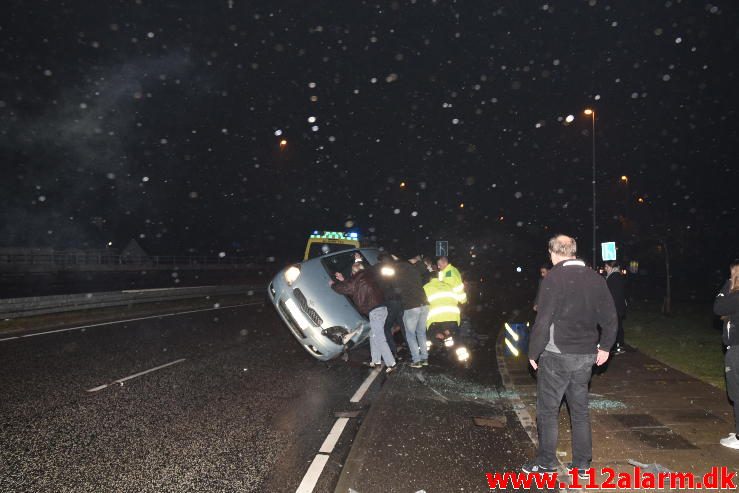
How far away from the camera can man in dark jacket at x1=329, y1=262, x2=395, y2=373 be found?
28.4ft

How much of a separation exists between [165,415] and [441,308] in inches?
195

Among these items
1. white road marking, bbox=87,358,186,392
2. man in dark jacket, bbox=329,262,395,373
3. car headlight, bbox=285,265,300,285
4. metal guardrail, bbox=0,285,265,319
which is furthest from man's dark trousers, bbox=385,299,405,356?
metal guardrail, bbox=0,285,265,319

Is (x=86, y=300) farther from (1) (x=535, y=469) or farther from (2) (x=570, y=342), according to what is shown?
(2) (x=570, y=342)

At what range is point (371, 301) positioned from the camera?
8.73m

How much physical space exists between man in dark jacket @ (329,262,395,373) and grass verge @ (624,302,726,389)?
4975 mm

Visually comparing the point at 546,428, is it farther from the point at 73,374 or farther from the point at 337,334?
the point at 73,374

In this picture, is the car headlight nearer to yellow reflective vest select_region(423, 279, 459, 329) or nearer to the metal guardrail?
yellow reflective vest select_region(423, 279, 459, 329)

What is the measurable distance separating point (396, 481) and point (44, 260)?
40293mm

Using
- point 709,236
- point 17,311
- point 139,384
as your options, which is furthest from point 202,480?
point 709,236

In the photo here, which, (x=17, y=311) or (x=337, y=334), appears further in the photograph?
(x=17, y=311)

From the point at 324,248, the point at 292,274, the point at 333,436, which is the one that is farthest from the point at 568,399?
the point at 324,248

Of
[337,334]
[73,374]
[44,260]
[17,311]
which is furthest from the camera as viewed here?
[44,260]

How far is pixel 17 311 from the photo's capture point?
Result: 1393cm

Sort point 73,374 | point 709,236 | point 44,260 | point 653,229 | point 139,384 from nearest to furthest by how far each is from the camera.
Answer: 1. point 139,384
2. point 73,374
3. point 653,229
4. point 709,236
5. point 44,260
